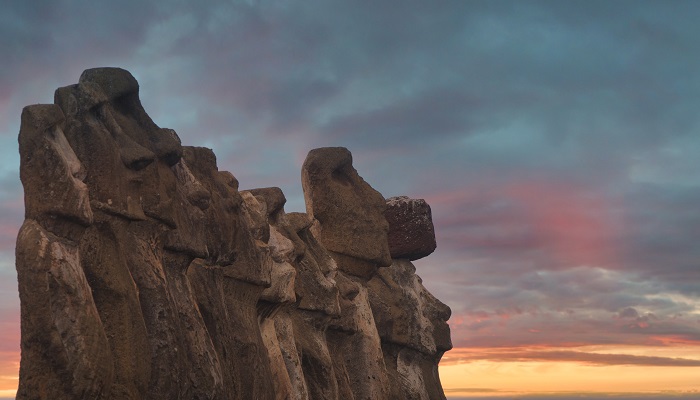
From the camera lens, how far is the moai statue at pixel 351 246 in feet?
61.6

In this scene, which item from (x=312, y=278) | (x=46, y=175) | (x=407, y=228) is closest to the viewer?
(x=46, y=175)

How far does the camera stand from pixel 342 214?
776 inches

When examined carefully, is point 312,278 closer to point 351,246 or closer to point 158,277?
point 351,246

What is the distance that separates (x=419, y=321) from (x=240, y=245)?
926cm

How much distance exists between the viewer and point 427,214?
2381 cm

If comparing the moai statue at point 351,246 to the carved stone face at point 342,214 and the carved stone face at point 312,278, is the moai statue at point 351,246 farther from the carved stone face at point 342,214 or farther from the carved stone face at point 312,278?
the carved stone face at point 312,278

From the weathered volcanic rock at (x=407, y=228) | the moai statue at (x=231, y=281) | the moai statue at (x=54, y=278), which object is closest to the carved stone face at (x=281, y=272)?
the moai statue at (x=231, y=281)

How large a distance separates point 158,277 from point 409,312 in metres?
11.6

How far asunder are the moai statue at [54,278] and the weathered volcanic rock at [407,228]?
13551 mm

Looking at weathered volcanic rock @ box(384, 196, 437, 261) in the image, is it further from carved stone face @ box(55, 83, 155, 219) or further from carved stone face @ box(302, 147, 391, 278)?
carved stone face @ box(55, 83, 155, 219)

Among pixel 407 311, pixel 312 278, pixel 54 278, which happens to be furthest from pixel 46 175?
pixel 407 311

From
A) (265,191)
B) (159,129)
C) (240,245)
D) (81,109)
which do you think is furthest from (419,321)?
(81,109)

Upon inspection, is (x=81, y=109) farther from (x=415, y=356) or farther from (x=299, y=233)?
(x=415, y=356)

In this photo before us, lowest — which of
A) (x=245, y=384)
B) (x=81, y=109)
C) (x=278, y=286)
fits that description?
→ (x=245, y=384)
